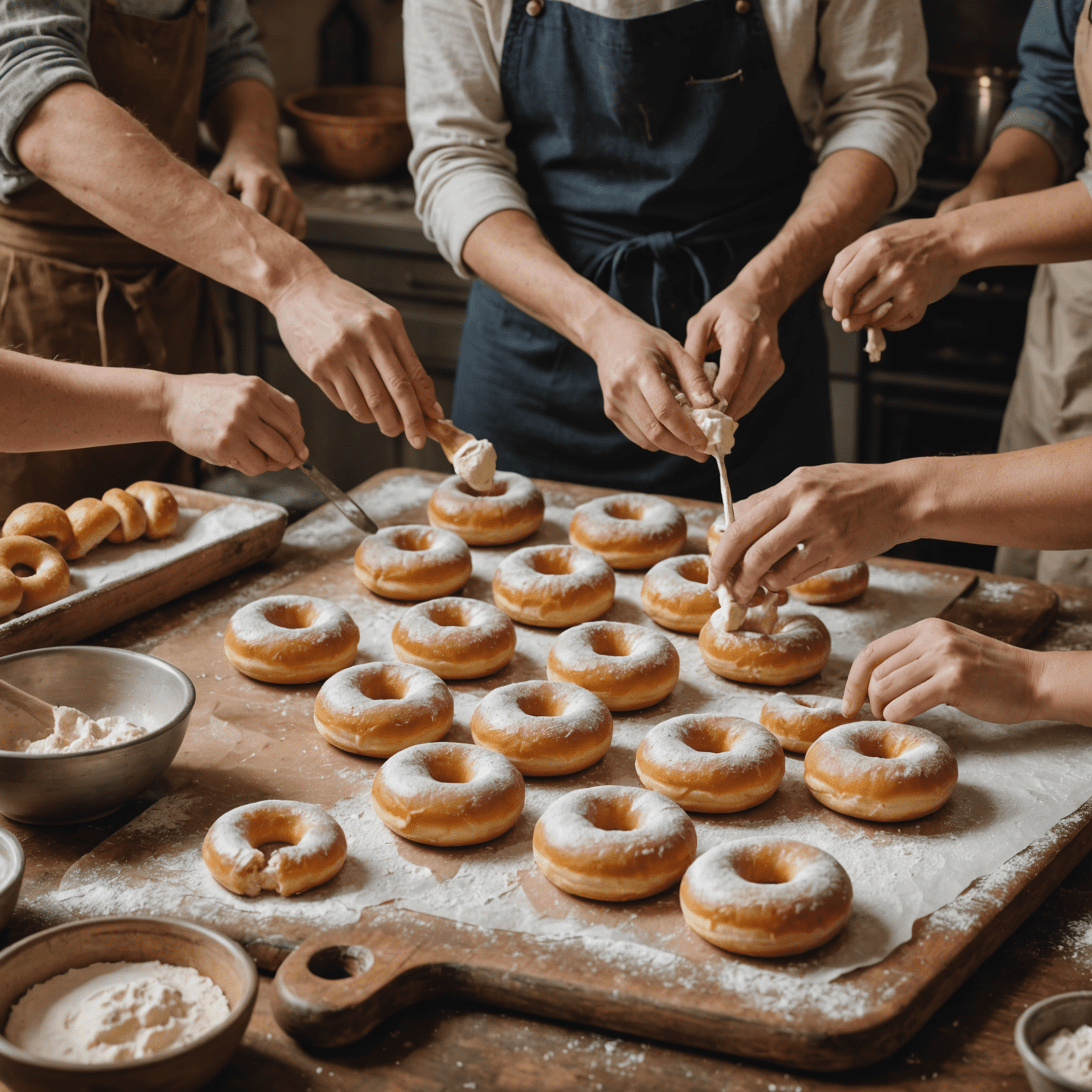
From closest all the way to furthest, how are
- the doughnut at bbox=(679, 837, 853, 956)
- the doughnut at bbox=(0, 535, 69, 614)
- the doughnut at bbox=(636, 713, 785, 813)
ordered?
the doughnut at bbox=(679, 837, 853, 956)
the doughnut at bbox=(636, 713, 785, 813)
the doughnut at bbox=(0, 535, 69, 614)

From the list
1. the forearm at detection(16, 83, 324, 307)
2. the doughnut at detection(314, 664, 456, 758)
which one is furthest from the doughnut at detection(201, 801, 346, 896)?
the forearm at detection(16, 83, 324, 307)

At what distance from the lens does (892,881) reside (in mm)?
1386

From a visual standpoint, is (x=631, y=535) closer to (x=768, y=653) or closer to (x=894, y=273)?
A: (x=768, y=653)

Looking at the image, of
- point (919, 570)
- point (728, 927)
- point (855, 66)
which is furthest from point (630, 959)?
point (855, 66)

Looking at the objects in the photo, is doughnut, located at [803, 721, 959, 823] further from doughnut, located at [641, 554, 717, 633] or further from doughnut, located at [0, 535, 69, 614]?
doughnut, located at [0, 535, 69, 614]

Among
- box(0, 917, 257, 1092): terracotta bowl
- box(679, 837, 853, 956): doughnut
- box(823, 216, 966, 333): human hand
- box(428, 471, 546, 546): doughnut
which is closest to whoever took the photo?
box(0, 917, 257, 1092): terracotta bowl

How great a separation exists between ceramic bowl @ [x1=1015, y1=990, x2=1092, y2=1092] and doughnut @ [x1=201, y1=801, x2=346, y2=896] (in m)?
0.73

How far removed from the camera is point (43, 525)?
201cm

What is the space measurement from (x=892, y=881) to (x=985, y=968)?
0.45 ft

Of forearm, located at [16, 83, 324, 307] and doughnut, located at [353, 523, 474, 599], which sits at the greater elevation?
forearm, located at [16, 83, 324, 307]

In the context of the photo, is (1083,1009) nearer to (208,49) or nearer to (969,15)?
(208,49)

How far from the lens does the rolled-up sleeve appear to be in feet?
7.75

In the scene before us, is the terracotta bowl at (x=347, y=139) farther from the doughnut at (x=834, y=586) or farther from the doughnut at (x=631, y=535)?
the doughnut at (x=834, y=586)

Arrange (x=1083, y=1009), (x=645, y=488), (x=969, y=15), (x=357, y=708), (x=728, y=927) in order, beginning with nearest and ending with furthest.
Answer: (x=1083, y=1009), (x=728, y=927), (x=357, y=708), (x=645, y=488), (x=969, y=15)
